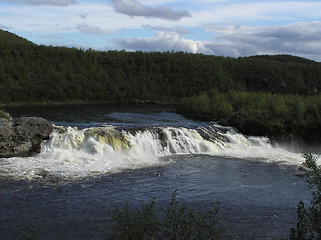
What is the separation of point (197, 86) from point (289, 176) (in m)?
55.1

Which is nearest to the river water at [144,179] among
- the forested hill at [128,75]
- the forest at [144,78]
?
the forest at [144,78]

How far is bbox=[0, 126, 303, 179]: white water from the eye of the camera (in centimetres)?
1919

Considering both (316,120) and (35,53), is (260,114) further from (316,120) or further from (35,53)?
(35,53)

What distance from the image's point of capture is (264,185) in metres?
17.4

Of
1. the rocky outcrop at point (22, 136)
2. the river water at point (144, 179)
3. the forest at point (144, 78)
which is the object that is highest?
the forest at point (144, 78)

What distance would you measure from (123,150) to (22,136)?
5600mm

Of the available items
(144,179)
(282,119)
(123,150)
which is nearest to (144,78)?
(282,119)

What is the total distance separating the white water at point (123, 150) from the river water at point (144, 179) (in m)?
0.06

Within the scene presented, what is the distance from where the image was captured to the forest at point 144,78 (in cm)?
5514

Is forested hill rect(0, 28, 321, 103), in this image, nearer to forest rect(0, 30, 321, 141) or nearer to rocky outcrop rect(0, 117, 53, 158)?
forest rect(0, 30, 321, 141)

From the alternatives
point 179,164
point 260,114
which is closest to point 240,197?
point 179,164

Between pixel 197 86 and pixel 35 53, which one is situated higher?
pixel 35 53

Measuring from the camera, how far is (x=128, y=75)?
75.6m

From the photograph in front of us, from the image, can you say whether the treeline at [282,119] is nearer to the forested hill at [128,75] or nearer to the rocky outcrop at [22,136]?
the rocky outcrop at [22,136]
